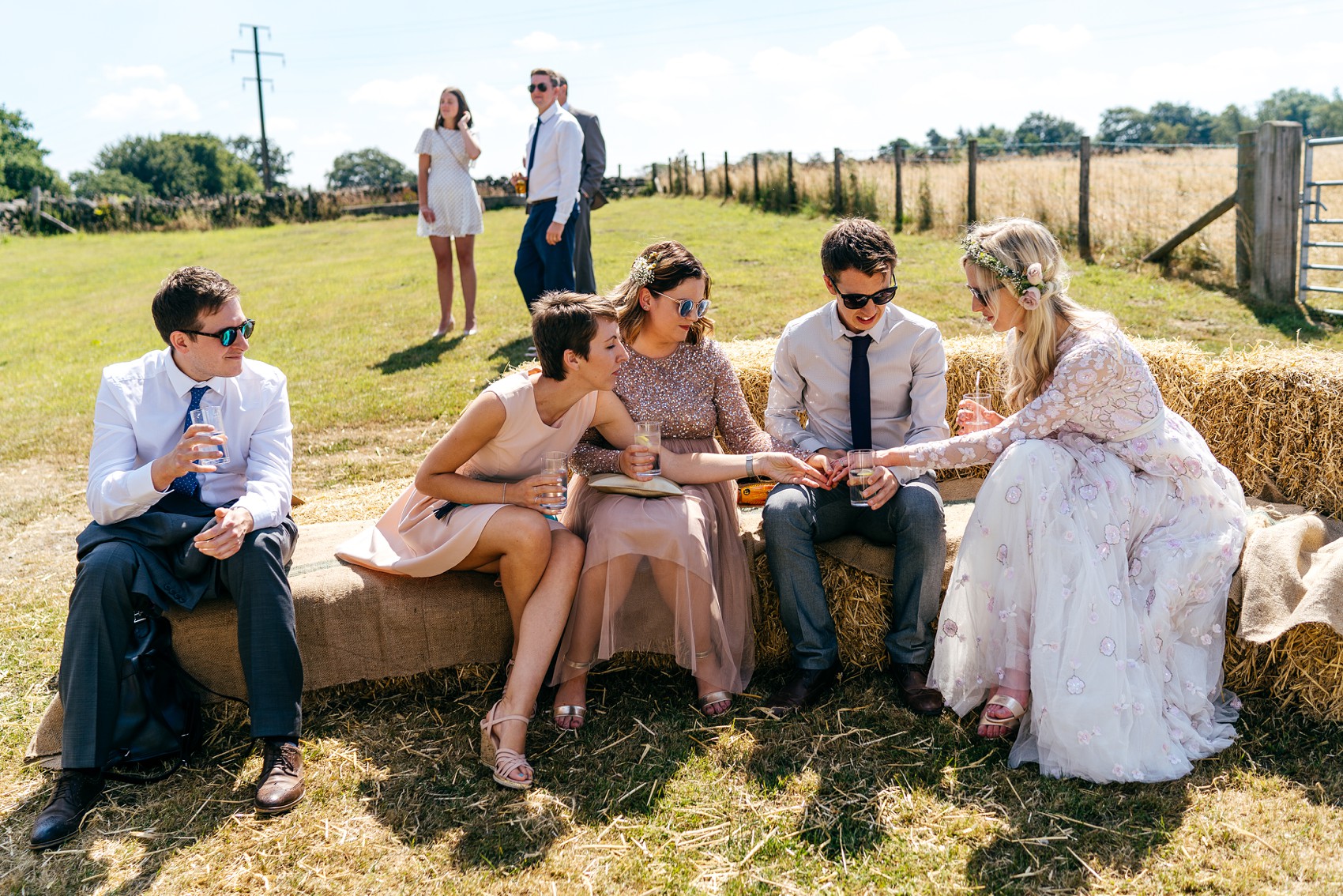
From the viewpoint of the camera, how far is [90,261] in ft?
65.9

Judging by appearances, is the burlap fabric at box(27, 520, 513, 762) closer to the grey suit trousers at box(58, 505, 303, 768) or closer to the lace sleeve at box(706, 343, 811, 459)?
the grey suit trousers at box(58, 505, 303, 768)

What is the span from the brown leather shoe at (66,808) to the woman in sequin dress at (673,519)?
156 centimetres

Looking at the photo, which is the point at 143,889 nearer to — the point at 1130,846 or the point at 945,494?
the point at 1130,846

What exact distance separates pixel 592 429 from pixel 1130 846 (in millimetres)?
2449

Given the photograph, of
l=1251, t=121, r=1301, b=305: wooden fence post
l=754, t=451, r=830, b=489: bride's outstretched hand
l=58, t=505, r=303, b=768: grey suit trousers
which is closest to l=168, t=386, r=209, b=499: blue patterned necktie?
l=58, t=505, r=303, b=768: grey suit trousers

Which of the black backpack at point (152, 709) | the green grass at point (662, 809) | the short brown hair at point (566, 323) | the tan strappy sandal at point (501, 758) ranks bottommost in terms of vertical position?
the green grass at point (662, 809)

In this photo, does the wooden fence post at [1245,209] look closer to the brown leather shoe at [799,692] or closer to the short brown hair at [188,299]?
the brown leather shoe at [799,692]

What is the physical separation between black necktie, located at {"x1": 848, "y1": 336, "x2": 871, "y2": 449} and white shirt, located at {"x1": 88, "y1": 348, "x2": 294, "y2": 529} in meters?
2.28

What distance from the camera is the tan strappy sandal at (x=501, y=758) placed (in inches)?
133

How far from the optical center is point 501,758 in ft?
11.3

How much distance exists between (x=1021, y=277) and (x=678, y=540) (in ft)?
5.20

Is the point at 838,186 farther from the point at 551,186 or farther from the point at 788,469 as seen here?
the point at 788,469

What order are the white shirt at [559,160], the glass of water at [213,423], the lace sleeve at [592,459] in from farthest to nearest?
1. the white shirt at [559,160]
2. the lace sleeve at [592,459]
3. the glass of water at [213,423]

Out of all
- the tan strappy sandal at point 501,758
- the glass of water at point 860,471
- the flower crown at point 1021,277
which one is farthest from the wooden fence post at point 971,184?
the tan strappy sandal at point 501,758
